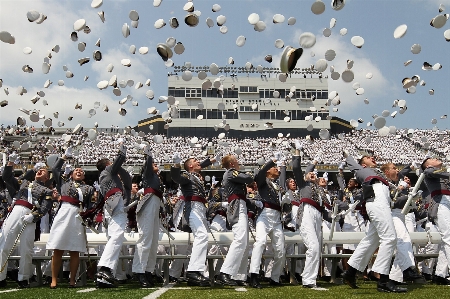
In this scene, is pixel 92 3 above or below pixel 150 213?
above

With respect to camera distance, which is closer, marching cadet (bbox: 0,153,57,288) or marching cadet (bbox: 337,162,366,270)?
marching cadet (bbox: 0,153,57,288)

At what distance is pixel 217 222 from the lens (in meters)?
9.04

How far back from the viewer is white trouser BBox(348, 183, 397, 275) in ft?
20.8

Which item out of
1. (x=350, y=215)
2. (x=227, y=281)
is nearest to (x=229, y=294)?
(x=227, y=281)

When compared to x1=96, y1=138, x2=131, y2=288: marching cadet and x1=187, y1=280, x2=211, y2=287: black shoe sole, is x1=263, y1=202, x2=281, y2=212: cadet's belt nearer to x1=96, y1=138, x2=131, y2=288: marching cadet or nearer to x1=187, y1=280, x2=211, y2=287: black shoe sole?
x1=187, y1=280, x2=211, y2=287: black shoe sole

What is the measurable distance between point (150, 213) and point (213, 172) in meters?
43.9

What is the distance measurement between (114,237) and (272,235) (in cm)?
249

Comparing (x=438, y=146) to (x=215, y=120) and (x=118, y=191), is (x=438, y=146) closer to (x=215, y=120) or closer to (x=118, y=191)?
(x=215, y=120)

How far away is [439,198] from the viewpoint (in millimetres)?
7355

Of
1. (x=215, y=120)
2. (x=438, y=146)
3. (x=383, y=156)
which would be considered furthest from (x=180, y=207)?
(x=215, y=120)

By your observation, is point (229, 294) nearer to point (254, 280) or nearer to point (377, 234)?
point (254, 280)

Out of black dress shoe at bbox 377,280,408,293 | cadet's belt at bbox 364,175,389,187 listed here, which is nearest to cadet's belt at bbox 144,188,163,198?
cadet's belt at bbox 364,175,389,187

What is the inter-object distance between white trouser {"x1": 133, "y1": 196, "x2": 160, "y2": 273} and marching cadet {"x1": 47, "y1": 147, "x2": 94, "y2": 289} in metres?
0.92

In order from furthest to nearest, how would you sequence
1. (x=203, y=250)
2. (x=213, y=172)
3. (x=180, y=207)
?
(x=213, y=172) < (x=180, y=207) < (x=203, y=250)
